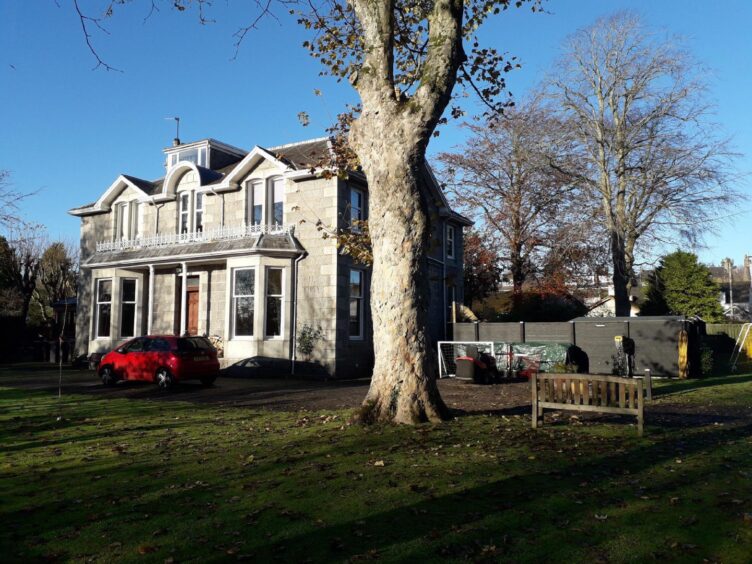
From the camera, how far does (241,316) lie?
22.3 metres

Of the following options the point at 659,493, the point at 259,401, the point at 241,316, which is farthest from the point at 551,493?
the point at 241,316

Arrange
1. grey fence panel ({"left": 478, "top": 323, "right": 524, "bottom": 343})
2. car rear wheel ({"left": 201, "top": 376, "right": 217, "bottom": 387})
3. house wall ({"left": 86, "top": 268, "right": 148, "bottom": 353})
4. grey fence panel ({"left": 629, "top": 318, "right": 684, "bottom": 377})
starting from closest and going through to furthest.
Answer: car rear wheel ({"left": 201, "top": 376, "right": 217, "bottom": 387}) → grey fence panel ({"left": 629, "top": 318, "right": 684, "bottom": 377}) → grey fence panel ({"left": 478, "top": 323, "right": 524, "bottom": 343}) → house wall ({"left": 86, "top": 268, "right": 148, "bottom": 353})

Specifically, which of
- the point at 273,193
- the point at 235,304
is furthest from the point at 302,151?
the point at 235,304

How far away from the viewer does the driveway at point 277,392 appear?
43.0ft

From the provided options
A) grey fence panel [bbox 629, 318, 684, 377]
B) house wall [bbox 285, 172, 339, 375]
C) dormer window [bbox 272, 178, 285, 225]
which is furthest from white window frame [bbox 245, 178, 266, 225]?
grey fence panel [bbox 629, 318, 684, 377]

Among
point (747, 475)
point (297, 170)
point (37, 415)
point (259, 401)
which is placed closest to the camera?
point (747, 475)

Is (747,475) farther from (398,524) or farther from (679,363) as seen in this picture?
(679,363)

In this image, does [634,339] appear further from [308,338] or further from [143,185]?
[143,185]

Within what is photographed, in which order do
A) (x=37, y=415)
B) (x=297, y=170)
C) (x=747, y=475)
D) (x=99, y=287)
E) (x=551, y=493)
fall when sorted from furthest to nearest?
(x=99, y=287), (x=297, y=170), (x=37, y=415), (x=747, y=475), (x=551, y=493)

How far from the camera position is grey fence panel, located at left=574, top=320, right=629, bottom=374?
67.0ft

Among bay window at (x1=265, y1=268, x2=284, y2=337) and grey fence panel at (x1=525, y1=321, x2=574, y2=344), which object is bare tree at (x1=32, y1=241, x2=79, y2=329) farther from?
grey fence panel at (x1=525, y1=321, x2=574, y2=344)

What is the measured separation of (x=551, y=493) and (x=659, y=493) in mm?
1064

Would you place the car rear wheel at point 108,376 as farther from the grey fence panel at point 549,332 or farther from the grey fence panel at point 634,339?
the grey fence panel at point 549,332

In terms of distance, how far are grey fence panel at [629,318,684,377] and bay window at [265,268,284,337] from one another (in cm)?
1235
